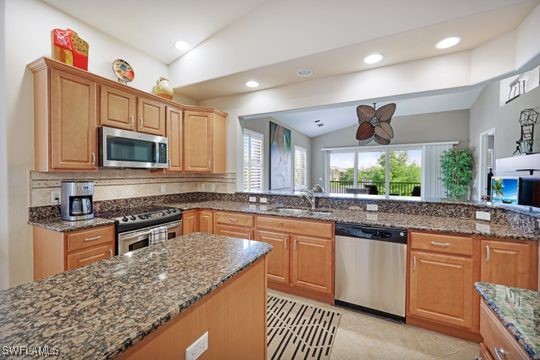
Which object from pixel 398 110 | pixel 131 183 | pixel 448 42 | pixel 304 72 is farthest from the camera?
pixel 398 110

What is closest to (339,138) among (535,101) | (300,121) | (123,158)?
(300,121)

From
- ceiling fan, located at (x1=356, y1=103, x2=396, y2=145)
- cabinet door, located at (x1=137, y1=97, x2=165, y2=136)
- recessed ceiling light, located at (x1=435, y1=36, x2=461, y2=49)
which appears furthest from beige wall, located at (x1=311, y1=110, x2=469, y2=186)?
cabinet door, located at (x1=137, y1=97, x2=165, y2=136)

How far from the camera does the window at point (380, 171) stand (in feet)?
24.6

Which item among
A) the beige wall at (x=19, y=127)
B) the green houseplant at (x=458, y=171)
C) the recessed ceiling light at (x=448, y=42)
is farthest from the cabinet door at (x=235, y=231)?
the green houseplant at (x=458, y=171)

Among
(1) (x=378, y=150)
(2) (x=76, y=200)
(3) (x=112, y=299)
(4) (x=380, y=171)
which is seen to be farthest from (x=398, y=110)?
(3) (x=112, y=299)

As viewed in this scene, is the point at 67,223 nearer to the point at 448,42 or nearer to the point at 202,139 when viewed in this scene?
the point at 202,139

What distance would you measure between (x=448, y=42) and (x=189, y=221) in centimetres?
338

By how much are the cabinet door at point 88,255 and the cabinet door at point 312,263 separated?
5.95 ft

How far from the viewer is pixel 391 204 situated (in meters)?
2.82

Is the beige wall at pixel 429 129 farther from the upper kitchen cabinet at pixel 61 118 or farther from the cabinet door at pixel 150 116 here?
the upper kitchen cabinet at pixel 61 118

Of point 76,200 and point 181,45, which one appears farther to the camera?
point 181,45

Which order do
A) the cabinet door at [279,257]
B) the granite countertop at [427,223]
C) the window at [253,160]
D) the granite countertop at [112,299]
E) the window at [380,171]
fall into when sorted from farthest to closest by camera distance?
the window at [380,171]
the window at [253,160]
the cabinet door at [279,257]
the granite countertop at [427,223]
the granite countertop at [112,299]

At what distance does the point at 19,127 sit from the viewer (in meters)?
2.16

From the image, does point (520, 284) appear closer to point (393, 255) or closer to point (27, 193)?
point (393, 255)
